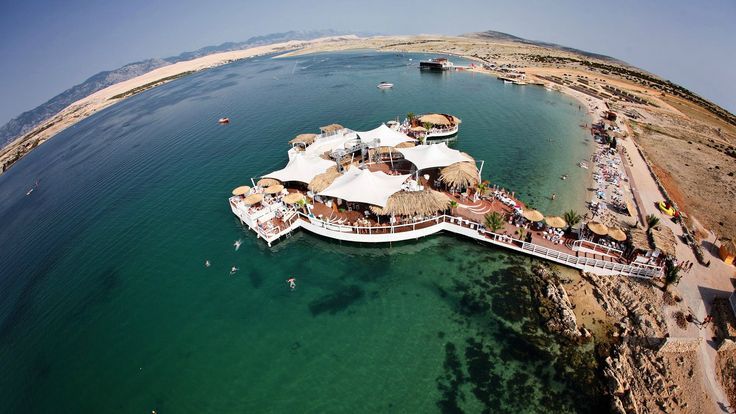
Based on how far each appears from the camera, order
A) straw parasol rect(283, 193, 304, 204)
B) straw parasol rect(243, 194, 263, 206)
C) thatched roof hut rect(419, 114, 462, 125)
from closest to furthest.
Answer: straw parasol rect(283, 193, 304, 204), straw parasol rect(243, 194, 263, 206), thatched roof hut rect(419, 114, 462, 125)

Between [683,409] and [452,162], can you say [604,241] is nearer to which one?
[683,409]

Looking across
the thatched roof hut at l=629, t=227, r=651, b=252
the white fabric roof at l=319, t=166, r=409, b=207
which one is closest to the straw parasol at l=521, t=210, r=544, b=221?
the thatched roof hut at l=629, t=227, r=651, b=252

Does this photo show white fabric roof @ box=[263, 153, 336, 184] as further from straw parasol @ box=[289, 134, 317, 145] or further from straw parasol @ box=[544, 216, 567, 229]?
straw parasol @ box=[544, 216, 567, 229]

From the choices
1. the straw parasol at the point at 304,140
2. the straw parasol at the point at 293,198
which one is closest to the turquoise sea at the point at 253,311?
the straw parasol at the point at 293,198

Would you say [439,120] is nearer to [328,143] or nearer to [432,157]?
[432,157]

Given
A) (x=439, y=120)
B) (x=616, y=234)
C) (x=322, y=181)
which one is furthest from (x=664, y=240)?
(x=439, y=120)

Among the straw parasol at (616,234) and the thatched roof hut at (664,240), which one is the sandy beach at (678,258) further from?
the straw parasol at (616,234)

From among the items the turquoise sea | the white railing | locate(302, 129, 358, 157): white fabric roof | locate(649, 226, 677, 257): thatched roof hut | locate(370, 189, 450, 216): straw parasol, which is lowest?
the turquoise sea
